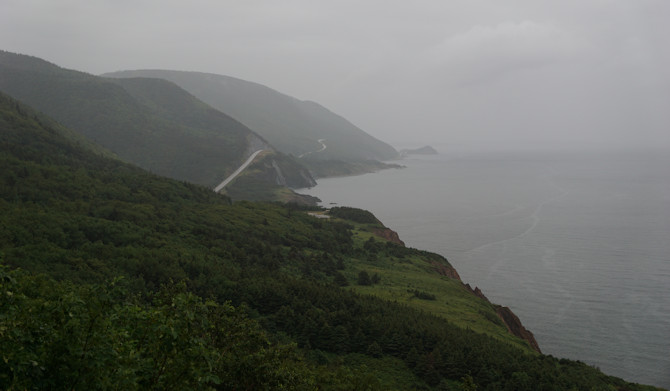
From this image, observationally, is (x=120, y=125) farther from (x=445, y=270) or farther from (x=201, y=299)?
(x=201, y=299)

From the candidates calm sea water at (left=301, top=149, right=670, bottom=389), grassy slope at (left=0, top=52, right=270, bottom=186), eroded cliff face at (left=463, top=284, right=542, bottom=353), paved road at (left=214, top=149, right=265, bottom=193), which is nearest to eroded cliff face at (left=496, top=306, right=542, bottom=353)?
eroded cliff face at (left=463, top=284, right=542, bottom=353)

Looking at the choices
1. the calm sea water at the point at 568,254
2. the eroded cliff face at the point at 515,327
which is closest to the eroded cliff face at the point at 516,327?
the eroded cliff face at the point at 515,327

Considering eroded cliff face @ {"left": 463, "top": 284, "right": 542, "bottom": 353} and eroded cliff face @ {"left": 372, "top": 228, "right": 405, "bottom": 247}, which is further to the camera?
eroded cliff face @ {"left": 372, "top": 228, "right": 405, "bottom": 247}

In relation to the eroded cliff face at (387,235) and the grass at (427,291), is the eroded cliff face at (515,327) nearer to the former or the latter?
the grass at (427,291)

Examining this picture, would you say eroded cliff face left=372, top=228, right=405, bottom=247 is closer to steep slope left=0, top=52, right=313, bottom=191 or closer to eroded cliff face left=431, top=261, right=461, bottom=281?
eroded cliff face left=431, top=261, right=461, bottom=281

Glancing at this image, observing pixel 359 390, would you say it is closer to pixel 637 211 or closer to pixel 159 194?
pixel 159 194

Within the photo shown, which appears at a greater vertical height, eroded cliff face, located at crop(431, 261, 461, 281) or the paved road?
the paved road
